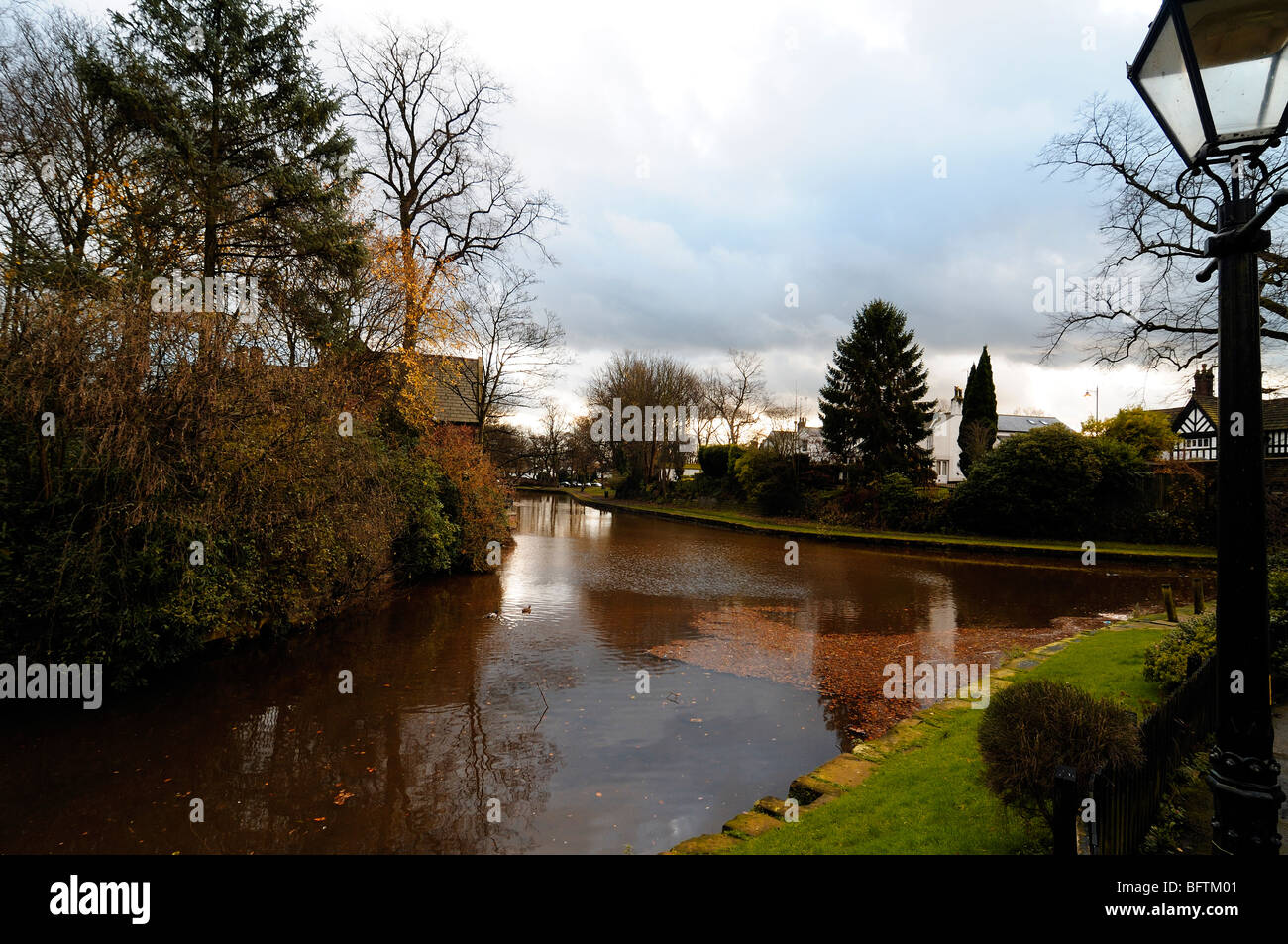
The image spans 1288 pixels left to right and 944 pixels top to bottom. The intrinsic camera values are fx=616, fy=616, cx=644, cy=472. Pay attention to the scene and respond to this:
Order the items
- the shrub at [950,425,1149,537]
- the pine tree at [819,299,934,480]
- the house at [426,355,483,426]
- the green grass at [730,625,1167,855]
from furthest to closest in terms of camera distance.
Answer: the pine tree at [819,299,934,480] → the shrub at [950,425,1149,537] → the house at [426,355,483,426] → the green grass at [730,625,1167,855]

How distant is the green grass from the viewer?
4.06 m

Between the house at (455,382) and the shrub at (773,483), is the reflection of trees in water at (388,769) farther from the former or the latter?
the shrub at (773,483)

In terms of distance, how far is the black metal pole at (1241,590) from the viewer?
86.3 inches

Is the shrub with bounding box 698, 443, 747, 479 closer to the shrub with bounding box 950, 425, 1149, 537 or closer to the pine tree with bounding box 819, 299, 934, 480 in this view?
the pine tree with bounding box 819, 299, 934, 480

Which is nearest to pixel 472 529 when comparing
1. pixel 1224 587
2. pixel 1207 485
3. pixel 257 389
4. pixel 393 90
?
pixel 257 389

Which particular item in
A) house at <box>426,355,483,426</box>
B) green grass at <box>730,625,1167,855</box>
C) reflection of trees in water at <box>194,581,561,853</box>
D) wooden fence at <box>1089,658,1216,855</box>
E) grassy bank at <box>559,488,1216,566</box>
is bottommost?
reflection of trees in water at <box>194,581,561,853</box>

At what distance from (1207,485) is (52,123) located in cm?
3337

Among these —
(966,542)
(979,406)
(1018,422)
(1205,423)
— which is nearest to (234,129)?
(966,542)

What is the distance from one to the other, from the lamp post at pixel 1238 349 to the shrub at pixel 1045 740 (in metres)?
1.26

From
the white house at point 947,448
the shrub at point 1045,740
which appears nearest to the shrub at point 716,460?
the white house at point 947,448

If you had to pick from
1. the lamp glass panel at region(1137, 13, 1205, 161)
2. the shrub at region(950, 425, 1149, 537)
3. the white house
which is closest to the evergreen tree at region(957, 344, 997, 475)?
the white house

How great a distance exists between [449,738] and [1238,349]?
7.07 m

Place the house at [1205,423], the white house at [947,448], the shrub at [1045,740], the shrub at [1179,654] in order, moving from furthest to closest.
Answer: the white house at [947,448] → the house at [1205,423] → the shrub at [1179,654] → the shrub at [1045,740]

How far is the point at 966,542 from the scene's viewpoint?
23375 millimetres
